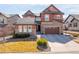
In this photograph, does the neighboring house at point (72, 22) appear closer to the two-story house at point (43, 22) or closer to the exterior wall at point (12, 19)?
the two-story house at point (43, 22)

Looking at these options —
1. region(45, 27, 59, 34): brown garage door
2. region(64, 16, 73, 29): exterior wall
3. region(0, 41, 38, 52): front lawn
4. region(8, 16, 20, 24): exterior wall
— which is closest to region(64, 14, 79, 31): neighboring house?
region(64, 16, 73, 29): exterior wall

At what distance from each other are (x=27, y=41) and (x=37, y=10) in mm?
1006

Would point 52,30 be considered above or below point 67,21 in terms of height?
below

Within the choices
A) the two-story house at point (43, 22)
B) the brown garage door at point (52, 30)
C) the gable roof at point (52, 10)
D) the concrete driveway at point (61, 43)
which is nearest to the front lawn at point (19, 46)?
the two-story house at point (43, 22)

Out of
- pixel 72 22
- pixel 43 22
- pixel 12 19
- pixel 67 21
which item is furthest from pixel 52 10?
pixel 12 19

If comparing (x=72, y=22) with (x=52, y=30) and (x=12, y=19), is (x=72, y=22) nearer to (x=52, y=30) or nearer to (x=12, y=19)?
(x=52, y=30)

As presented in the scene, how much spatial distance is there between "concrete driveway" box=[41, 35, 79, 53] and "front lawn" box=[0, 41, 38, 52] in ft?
1.63

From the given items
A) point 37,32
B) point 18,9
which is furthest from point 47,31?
point 18,9

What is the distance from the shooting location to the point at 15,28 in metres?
12.7

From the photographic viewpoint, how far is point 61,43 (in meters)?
12.6

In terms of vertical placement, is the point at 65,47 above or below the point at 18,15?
below

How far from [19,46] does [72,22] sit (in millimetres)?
1836
